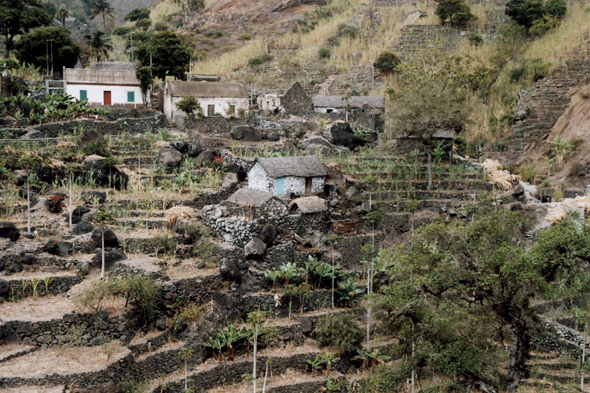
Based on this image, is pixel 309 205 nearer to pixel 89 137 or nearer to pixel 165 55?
pixel 89 137

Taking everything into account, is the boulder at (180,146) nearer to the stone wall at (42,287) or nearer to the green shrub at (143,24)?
the stone wall at (42,287)

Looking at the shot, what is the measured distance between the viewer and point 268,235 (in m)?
24.5

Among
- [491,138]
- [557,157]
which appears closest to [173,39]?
[491,138]

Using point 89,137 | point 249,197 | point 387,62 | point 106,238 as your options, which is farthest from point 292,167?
point 387,62

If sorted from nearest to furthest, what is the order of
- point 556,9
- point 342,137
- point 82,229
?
1. point 82,229
2. point 342,137
3. point 556,9

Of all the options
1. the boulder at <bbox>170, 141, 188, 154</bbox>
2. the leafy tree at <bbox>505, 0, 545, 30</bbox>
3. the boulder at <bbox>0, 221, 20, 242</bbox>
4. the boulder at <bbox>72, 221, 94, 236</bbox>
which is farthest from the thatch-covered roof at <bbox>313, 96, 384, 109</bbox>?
the boulder at <bbox>0, 221, 20, 242</bbox>

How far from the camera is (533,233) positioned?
2897 centimetres

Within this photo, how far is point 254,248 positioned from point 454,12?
139ft

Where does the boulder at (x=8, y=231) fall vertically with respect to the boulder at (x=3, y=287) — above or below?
above

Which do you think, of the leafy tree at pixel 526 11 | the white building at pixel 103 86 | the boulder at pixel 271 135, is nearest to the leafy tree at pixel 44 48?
the white building at pixel 103 86

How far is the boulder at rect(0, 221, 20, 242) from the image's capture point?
72.0 ft

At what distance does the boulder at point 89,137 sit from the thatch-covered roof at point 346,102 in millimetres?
16790

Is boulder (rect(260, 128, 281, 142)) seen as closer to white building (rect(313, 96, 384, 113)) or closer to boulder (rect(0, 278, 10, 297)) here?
white building (rect(313, 96, 384, 113))

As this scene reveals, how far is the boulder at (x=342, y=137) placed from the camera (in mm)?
37156
